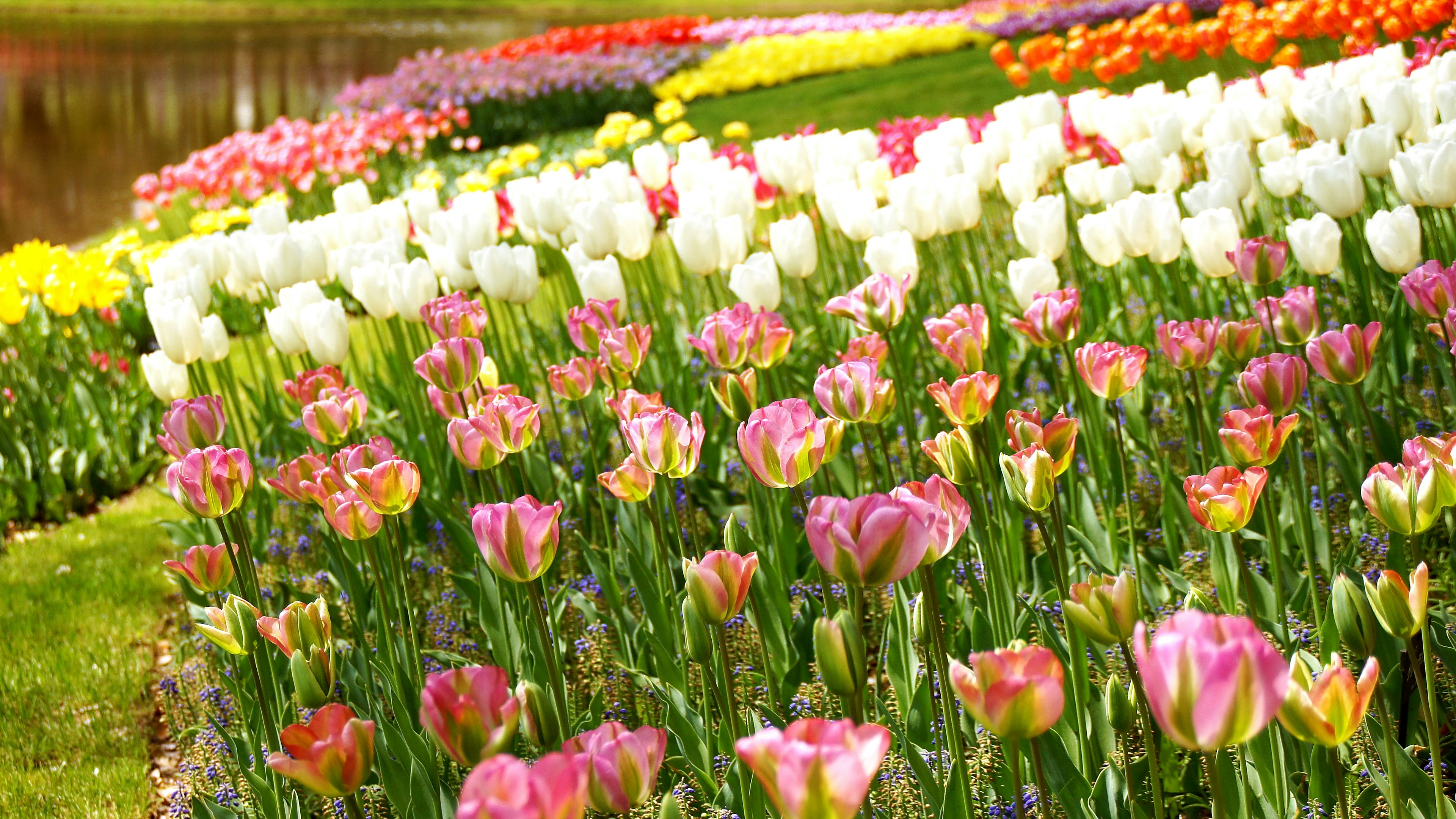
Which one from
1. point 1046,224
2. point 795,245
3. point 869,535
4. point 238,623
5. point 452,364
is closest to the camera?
point 869,535

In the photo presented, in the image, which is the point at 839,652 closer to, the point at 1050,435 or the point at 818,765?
the point at 818,765

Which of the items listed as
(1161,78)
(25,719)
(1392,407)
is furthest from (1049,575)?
(1161,78)

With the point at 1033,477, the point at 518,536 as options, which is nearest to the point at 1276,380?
the point at 1033,477

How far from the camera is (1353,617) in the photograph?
1.30m

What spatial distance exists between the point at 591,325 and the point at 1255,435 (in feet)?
4.77

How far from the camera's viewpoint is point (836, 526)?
1110mm

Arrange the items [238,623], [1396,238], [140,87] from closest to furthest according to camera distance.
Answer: [238,623] → [1396,238] → [140,87]

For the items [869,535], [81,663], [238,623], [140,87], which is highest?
[140,87]

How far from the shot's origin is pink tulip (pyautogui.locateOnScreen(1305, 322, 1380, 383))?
6.20 ft

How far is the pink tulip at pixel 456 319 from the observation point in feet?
8.70

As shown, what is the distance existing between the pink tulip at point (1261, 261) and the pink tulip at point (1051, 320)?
1.34ft

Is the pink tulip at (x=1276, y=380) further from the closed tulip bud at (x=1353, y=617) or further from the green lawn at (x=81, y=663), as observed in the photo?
the green lawn at (x=81, y=663)

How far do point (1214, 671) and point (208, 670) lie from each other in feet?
8.48

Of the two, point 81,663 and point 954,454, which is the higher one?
point 954,454
